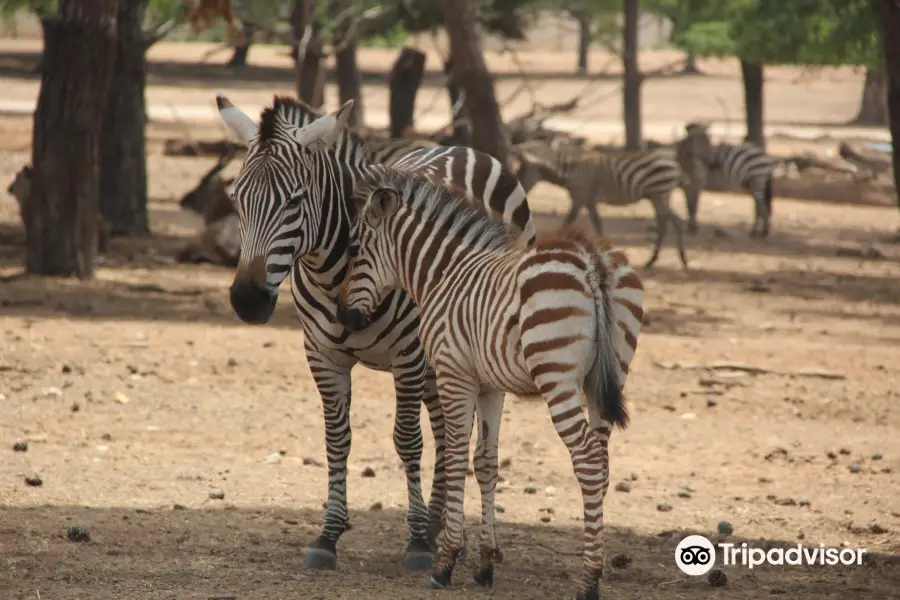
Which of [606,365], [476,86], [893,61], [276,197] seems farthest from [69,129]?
[606,365]

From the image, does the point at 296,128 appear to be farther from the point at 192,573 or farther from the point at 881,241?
the point at 881,241

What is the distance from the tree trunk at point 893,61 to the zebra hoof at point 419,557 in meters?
3.12

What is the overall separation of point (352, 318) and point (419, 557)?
46.7 inches

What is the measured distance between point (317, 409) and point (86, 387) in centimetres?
166

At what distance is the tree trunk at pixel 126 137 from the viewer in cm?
1578

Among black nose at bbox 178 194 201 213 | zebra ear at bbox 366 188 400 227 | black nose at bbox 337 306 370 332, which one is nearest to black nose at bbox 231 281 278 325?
black nose at bbox 337 306 370 332

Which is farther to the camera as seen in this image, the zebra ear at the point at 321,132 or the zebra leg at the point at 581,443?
the zebra ear at the point at 321,132

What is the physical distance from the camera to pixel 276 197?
543 centimetres

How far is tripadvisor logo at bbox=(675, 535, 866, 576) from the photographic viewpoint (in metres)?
5.99

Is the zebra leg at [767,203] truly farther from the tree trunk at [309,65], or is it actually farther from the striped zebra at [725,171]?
the tree trunk at [309,65]

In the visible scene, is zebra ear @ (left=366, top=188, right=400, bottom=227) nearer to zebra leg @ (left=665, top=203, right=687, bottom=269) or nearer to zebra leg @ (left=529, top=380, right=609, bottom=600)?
zebra leg @ (left=529, top=380, right=609, bottom=600)

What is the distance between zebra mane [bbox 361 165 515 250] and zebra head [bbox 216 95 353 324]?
29cm

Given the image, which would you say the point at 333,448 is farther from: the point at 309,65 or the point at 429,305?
the point at 309,65

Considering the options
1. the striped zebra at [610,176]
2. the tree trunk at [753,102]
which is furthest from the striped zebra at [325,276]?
the tree trunk at [753,102]
